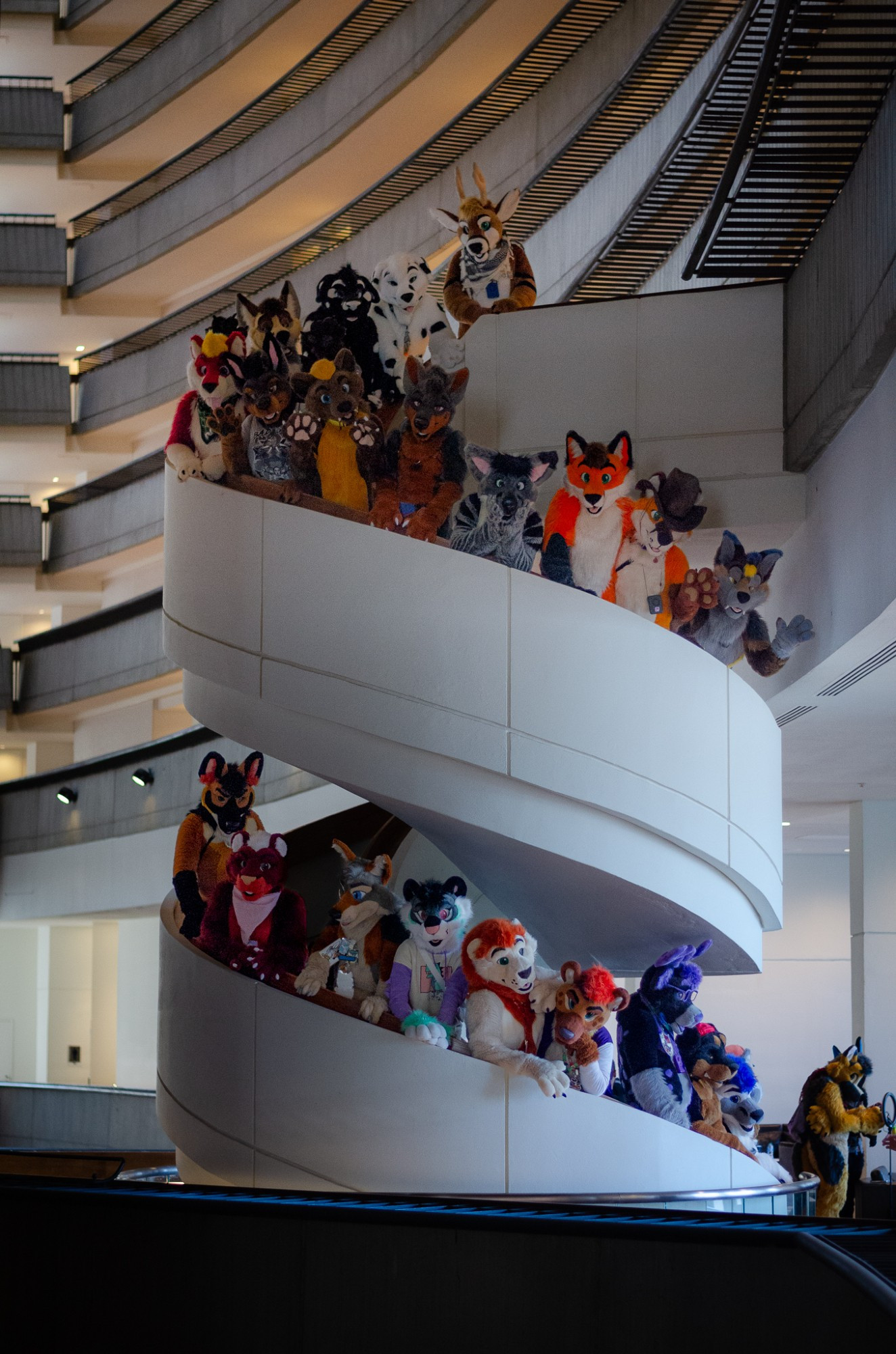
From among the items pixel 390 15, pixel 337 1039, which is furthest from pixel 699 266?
pixel 390 15

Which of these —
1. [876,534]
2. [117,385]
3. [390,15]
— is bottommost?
[876,534]

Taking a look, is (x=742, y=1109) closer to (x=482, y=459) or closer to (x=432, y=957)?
(x=432, y=957)

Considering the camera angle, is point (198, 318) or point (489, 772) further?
point (198, 318)

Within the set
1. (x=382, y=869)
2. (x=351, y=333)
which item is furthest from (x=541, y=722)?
(x=351, y=333)

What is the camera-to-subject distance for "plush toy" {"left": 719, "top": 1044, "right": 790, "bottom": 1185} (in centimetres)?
665

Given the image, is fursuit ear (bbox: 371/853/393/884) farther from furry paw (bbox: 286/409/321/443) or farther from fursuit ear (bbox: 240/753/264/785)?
furry paw (bbox: 286/409/321/443)

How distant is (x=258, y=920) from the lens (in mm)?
6773

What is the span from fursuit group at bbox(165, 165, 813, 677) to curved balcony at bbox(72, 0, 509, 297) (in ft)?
23.7

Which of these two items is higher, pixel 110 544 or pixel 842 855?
pixel 110 544

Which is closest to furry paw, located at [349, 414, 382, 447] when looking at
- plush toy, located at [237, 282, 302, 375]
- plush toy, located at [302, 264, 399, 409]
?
plush toy, located at [302, 264, 399, 409]

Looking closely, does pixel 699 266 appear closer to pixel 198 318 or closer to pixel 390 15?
pixel 390 15

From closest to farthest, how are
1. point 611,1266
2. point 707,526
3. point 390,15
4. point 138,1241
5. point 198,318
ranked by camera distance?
point 611,1266
point 138,1241
point 707,526
point 390,15
point 198,318

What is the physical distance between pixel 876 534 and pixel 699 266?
8.88 ft

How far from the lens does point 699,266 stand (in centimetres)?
851
